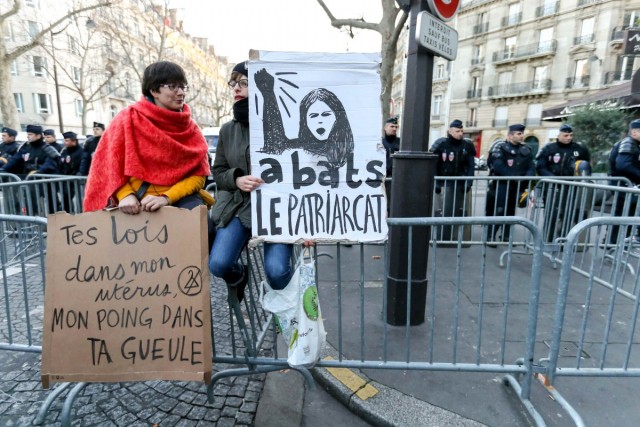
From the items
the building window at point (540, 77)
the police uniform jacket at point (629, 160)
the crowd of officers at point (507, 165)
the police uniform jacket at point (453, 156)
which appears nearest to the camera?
the police uniform jacket at point (629, 160)

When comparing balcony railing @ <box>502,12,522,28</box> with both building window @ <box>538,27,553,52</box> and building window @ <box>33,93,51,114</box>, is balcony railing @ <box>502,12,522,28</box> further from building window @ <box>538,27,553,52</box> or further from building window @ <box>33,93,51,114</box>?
building window @ <box>33,93,51,114</box>

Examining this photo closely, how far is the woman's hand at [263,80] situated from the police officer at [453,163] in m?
4.48

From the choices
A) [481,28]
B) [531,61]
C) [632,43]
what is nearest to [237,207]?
[632,43]

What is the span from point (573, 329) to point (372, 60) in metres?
2.93

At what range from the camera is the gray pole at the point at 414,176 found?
10.3ft

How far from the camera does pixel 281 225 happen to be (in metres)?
2.31

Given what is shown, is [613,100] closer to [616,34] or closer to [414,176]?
[414,176]

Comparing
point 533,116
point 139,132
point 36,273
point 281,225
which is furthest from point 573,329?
point 533,116

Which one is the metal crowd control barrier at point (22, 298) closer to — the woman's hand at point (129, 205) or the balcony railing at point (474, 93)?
the woman's hand at point (129, 205)

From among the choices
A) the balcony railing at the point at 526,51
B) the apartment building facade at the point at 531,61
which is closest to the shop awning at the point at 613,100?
the apartment building facade at the point at 531,61

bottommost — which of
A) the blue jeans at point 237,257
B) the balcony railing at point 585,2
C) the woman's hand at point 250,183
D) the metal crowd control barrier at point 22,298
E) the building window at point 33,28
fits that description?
the metal crowd control barrier at point 22,298

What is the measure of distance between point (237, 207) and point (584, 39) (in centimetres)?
4500

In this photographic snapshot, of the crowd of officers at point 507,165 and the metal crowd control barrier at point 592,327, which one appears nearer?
the metal crowd control barrier at point 592,327

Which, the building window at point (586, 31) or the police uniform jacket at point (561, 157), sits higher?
the building window at point (586, 31)
